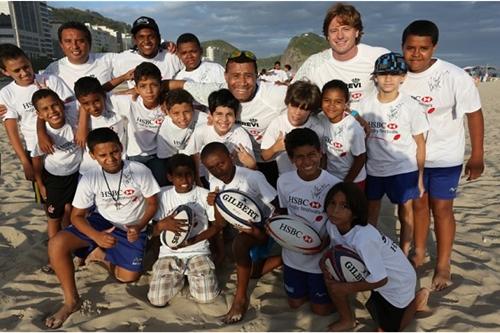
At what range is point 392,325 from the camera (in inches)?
114

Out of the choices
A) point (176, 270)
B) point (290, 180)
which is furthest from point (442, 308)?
point (176, 270)

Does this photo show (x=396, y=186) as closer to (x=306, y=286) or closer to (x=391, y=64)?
Answer: (x=391, y=64)

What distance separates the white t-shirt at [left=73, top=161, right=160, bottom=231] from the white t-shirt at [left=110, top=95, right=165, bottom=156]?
70 centimetres

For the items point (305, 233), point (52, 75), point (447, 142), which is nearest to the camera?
point (305, 233)

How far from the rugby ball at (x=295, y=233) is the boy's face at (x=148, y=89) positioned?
201 centimetres

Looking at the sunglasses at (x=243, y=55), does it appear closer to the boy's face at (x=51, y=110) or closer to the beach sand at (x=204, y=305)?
the boy's face at (x=51, y=110)

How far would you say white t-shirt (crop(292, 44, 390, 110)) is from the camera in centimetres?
375

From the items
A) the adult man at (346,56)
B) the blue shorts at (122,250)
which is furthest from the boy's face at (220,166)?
the adult man at (346,56)

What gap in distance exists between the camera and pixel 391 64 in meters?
3.36

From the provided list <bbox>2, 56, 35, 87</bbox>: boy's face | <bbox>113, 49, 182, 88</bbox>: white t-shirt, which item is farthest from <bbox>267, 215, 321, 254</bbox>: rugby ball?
<bbox>2, 56, 35, 87</bbox>: boy's face

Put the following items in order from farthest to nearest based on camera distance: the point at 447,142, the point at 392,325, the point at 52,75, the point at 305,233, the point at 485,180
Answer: the point at 485,180 → the point at 52,75 → the point at 447,142 → the point at 305,233 → the point at 392,325

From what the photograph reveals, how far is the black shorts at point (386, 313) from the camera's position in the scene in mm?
2889

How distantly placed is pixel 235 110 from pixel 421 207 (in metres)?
2.14

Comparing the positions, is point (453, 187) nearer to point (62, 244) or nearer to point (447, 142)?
point (447, 142)
